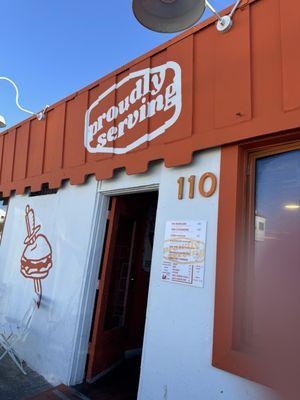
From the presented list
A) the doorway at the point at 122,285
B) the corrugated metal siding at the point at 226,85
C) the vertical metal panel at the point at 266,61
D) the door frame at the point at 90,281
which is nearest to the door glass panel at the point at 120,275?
the doorway at the point at 122,285

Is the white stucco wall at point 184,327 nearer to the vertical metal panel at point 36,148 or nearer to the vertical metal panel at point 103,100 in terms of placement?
the vertical metal panel at point 103,100

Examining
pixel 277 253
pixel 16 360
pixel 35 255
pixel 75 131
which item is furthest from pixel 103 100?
pixel 16 360

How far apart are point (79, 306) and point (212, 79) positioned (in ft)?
9.26

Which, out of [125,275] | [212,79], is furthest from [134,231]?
[212,79]

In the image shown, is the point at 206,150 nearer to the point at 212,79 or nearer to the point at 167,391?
the point at 212,79

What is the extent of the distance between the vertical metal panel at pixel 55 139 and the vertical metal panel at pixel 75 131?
5.0 inches

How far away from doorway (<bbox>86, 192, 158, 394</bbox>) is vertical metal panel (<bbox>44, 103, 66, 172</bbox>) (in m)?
1.18

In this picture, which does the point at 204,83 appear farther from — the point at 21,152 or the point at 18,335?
the point at 18,335

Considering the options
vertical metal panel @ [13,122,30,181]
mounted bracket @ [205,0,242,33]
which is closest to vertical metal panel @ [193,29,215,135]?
mounted bracket @ [205,0,242,33]

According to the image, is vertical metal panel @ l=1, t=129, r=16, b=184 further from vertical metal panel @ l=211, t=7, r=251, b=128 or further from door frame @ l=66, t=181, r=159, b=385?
vertical metal panel @ l=211, t=7, r=251, b=128

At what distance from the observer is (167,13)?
2.24m

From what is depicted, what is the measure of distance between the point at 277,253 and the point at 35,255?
3497mm

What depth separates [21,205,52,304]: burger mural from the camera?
14.3ft

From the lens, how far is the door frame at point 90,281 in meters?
Result: 3.61
